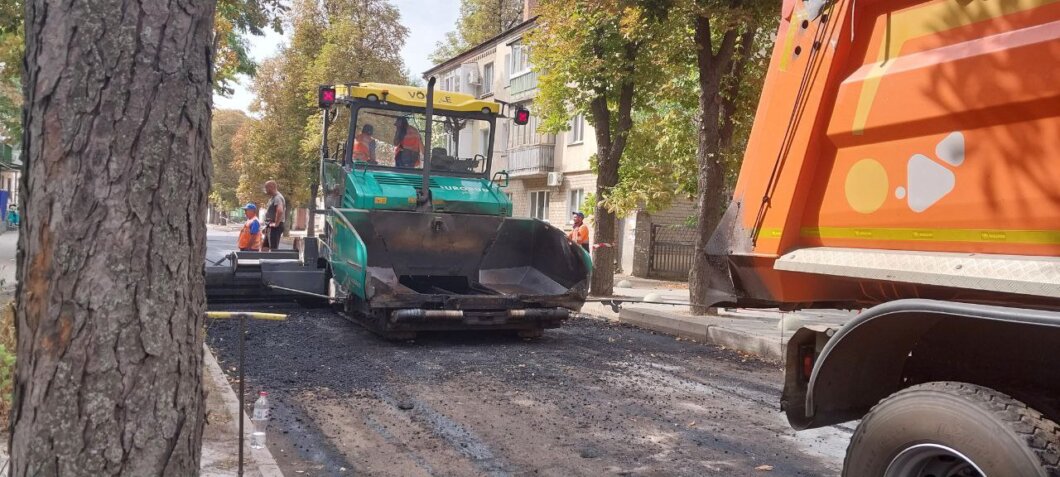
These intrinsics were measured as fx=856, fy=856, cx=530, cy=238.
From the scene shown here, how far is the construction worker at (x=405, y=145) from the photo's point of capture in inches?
437

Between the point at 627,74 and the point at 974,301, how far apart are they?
1134 cm

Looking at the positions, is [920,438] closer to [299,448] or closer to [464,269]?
[299,448]

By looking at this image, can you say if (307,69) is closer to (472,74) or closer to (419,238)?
(472,74)

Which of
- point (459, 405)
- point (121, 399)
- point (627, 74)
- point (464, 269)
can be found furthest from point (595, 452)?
Result: point (627, 74)

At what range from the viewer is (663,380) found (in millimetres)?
7621

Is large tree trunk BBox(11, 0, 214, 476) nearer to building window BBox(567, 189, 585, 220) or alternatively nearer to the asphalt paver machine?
the asphalt paver machine

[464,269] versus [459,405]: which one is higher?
[464,269]

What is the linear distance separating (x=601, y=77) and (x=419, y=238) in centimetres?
541

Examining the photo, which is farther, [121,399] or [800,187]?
[800,187]

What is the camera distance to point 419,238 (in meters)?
10.2

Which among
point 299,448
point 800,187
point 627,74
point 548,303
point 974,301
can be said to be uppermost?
point 627,74

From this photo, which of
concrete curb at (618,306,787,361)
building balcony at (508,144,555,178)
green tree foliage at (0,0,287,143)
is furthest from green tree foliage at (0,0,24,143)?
building balcony at (508,144,555,178)

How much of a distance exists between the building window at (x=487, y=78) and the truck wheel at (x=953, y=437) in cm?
3498

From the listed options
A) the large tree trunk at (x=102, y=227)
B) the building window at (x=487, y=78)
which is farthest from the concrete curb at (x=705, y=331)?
the building window at (x=487, y=78)
